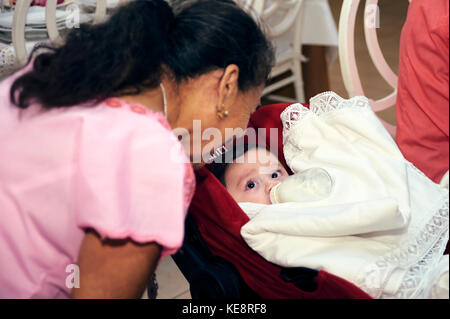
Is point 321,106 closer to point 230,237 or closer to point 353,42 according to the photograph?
point 353,42

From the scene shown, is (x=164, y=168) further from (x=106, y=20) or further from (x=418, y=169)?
(x=418, y=169)

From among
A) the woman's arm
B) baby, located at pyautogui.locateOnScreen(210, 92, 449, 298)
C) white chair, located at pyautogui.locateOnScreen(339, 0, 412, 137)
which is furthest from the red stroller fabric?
white chair, located at pyautogui.locateOnScreen(339, 0, 412, 137)

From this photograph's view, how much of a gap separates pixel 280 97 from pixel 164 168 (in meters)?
2.21

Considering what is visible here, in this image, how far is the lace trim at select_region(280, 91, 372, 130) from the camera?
4.44ft

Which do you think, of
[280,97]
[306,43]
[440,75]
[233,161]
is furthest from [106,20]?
[280,97]

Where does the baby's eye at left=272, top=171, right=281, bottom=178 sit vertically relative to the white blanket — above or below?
below

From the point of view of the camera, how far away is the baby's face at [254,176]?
1.42 meters

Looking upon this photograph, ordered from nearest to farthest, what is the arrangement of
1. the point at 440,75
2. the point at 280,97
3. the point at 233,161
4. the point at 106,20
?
1. the point at 106,20
2. the point at 440,75
3. the point at 233,161
4. the point at 280,97

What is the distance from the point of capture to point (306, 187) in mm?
1286

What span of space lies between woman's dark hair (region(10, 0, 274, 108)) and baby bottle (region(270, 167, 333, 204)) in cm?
34

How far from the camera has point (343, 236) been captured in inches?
44.5

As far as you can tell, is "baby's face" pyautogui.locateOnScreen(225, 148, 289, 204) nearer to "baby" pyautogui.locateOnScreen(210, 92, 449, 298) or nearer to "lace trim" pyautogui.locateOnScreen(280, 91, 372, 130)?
"baby" pyautogui.locateOnScreen(210, 92, 449, 298)

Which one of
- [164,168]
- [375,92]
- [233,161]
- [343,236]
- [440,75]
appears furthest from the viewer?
[375,92]

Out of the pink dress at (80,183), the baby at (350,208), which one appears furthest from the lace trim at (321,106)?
the pink dress at (80,183)
